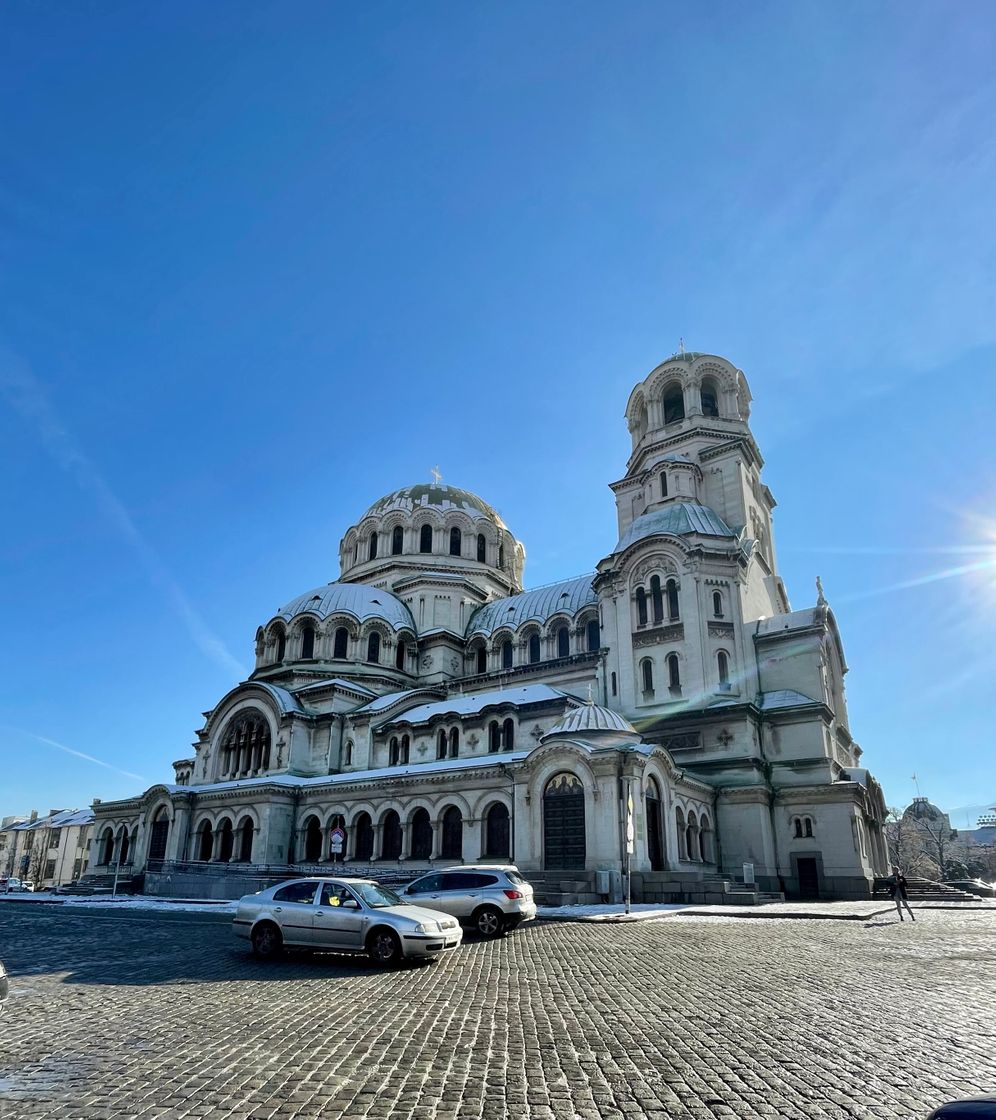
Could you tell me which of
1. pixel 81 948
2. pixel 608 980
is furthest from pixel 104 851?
pixel 608 980

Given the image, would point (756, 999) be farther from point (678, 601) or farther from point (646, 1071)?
point (678, 601)

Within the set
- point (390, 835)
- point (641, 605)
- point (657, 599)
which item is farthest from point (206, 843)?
point (657, 599)

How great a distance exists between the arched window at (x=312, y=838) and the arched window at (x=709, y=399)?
32.1 m

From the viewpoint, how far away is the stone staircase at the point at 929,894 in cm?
3334

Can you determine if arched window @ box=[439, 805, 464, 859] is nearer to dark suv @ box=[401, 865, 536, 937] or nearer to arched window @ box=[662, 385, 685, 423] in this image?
dark suv @ box=[401, 865, 536, 937]

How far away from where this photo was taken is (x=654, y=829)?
30.8 metres

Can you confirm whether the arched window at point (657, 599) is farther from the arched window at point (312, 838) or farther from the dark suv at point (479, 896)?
the dark suv at point (479, 896)

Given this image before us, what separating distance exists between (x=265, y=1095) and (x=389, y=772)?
35.0 meters

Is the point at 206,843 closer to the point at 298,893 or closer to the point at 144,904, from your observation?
the point at 144,904

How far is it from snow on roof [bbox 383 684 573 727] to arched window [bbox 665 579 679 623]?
663 cm

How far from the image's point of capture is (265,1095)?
5777 millimetres

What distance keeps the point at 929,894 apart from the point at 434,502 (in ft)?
126

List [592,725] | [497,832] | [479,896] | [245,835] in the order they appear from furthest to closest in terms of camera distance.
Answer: [245,835] → [497,832] → [592,725] → [479,896]

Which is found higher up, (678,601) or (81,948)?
(678,601)
